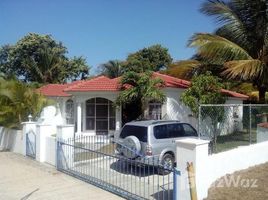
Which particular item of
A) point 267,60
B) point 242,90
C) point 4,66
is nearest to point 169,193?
point 267,60

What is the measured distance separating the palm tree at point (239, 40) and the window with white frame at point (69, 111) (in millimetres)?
10715

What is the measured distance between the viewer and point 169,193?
8.38m

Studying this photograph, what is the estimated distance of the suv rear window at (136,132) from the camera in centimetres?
1138

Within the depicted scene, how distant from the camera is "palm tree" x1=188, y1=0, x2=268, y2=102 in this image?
57.1ft

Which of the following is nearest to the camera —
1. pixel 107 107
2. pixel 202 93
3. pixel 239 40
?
pixel 202 93

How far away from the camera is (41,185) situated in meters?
10.2

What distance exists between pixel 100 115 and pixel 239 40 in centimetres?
849

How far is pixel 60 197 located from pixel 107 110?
490 inches

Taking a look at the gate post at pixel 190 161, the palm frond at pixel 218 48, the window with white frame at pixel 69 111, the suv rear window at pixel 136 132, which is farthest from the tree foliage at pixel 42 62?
the gate post at pixel 190 161

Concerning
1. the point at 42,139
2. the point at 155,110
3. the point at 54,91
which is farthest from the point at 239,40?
the point at 54,91

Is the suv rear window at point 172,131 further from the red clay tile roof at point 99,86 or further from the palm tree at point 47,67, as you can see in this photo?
the palm tree at point 47,67

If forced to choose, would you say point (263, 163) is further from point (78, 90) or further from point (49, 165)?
point (78, 90)

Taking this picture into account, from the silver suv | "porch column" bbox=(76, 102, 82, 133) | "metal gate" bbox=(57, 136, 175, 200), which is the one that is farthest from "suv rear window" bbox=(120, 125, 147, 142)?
"porch column" bbox=(76, 102, 82, 133)

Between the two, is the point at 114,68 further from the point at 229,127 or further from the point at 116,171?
the point at 116,171
